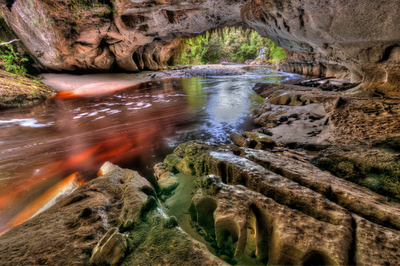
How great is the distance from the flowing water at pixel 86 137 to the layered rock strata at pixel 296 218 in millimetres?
1760

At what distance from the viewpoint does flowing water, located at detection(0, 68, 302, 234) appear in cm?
265

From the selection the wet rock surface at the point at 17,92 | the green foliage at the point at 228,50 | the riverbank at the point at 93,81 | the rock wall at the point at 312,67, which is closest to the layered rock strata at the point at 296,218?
the wet rock surface at the point at 17,92

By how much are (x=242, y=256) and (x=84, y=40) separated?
14337mm

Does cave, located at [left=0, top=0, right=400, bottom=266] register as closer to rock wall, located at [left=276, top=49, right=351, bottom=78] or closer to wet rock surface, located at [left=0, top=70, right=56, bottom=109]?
wet rock surface, located at [left=0, top=70, right=56, bottom=109]

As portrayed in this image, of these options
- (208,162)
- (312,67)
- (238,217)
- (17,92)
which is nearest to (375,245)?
(238,217)

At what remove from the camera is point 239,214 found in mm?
1307

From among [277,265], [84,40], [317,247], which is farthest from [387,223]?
[84,40]

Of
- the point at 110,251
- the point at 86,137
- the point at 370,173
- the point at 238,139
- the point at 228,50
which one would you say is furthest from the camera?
the point at 228,50

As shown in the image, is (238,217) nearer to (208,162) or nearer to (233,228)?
(233,228)

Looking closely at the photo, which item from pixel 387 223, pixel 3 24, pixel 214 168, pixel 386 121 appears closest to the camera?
pixel 387 223

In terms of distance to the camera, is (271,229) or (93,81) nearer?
(271,229)

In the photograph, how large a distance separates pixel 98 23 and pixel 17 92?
5760mm

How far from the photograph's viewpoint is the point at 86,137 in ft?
14.5

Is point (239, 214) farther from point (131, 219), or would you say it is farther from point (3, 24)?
point (3, 24)
